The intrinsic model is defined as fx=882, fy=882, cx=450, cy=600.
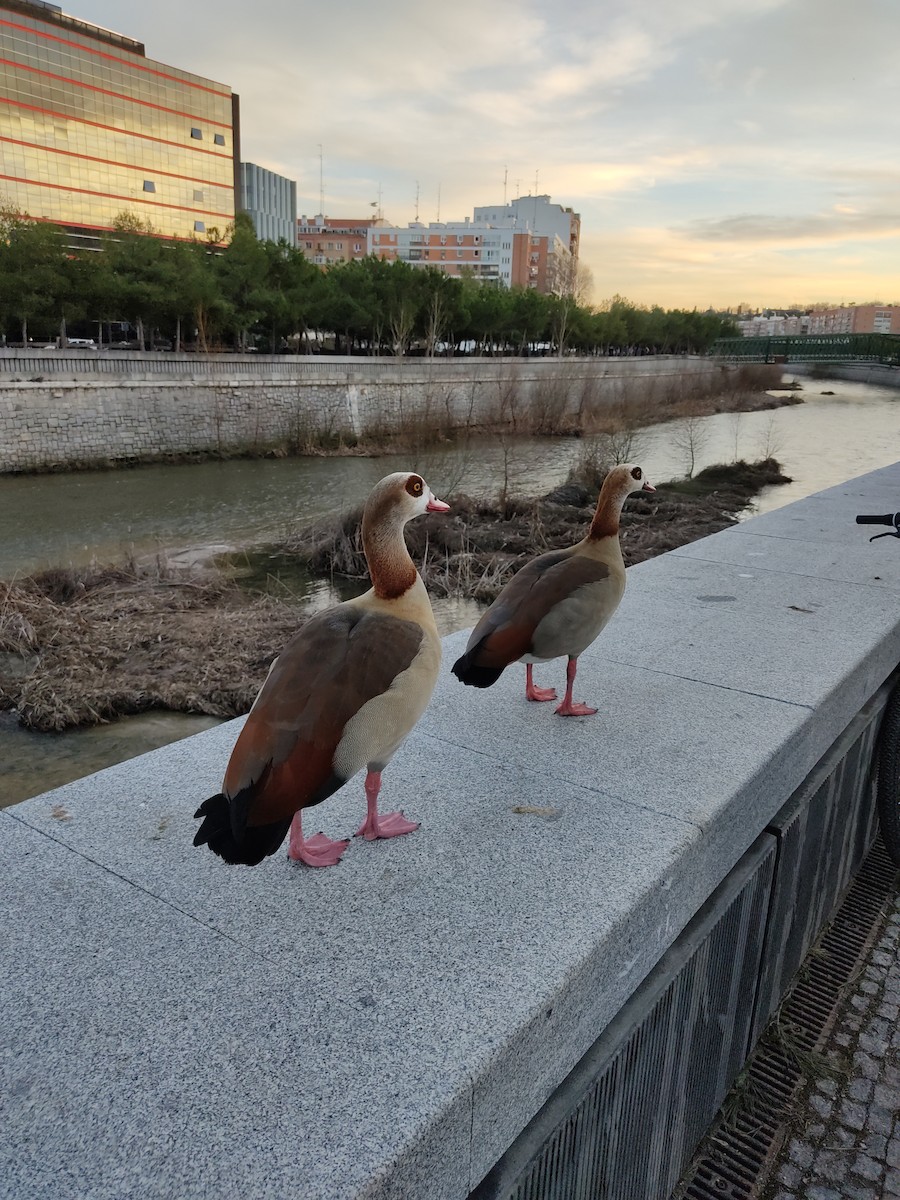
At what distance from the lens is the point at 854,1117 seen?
8.85 feet

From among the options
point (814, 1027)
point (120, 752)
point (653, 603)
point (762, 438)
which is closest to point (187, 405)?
point (762, 438)

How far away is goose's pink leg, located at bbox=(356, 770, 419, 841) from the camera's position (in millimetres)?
2355

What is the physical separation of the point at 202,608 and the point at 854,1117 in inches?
327

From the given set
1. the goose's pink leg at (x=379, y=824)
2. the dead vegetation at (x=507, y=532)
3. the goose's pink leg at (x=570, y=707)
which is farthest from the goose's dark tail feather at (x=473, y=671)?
the dead vegetation at (x=507, y=532)

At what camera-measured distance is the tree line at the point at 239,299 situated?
29.0 metres

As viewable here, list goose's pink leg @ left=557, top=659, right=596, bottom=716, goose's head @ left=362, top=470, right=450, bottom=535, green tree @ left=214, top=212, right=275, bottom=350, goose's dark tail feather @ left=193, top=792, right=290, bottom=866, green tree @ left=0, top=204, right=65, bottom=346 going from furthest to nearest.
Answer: green tree @ left=214, top=212, right=275, bottom=350
green tree @ left=0, top=204, right=65, bottom=346
goose's pink leg @ left=557, top=659, right=596, bottom=716
goose's head @ left=362, top=470, right=450, bottom=535
goose's dark tail feather @ left=193, top=792, right=290, bottom=866

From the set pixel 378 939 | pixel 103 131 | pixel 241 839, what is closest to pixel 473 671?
pixel 378 939

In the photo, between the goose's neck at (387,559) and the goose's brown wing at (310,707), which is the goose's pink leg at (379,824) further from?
the goose's neck at (387,559)

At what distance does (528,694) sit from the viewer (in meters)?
3.41

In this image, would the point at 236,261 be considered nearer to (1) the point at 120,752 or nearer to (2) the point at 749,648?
(1) the point at 120,752

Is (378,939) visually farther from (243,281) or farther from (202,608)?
(243,281)

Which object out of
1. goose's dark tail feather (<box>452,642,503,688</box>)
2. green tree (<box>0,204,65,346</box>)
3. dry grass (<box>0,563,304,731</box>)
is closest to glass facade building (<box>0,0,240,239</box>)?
green tree (<box>0,204,65,346</box>)

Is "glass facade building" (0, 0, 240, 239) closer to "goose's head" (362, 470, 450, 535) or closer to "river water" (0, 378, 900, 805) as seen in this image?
"river water" (0, 378, 900, 805)

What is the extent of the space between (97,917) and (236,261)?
36.5 meters
